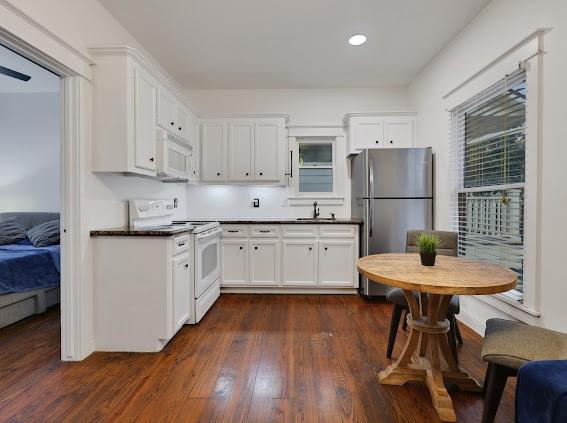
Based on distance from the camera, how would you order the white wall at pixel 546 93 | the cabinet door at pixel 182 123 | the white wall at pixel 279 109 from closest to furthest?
the white wall at pixel 546 93
the cabinet door at pixel 182 123
the white wall at pixel 279 109

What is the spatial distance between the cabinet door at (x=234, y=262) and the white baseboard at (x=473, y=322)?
231 centimetres

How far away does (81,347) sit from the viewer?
7.09 feet

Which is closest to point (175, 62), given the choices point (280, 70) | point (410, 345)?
point (280, 70)

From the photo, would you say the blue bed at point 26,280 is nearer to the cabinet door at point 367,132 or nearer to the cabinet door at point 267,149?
the cabinet door at point 267,149

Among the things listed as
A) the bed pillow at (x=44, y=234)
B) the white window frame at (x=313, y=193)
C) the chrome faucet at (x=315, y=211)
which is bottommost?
the bed pillow at (x=44, y=234)

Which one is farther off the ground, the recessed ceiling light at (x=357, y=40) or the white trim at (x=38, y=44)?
the recessed ceiling light at (x=357, y=40)

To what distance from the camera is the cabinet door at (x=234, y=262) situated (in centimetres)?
368

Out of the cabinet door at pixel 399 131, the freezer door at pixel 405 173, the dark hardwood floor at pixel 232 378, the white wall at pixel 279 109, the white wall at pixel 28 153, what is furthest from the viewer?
the white wall at pixel 279 109

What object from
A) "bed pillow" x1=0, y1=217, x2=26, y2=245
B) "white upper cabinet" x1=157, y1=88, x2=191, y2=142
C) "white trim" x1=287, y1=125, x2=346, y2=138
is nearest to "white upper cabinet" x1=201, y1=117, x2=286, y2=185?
"white trim" x1=287, y1=125, x2=346, y2=138

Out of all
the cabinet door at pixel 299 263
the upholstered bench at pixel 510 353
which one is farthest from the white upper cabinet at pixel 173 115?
the upholstered bench at pixel 510 353

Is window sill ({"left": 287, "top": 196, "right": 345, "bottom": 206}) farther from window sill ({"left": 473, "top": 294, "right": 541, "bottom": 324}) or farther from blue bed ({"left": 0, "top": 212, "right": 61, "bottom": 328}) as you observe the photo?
blue bed ({"left": 0, "top": 212, "right": 61, "bottom": 328})

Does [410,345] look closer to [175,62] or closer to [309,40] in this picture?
[309,40]

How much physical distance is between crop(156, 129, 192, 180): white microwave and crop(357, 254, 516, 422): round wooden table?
2.04m

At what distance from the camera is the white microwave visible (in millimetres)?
2791
